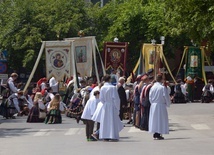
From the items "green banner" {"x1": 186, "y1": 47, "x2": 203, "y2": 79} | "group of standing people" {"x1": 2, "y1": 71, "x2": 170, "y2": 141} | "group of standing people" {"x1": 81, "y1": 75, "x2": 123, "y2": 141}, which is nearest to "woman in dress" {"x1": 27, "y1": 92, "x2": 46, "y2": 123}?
"group of standing people" {"x1": 2, "y1": 71, "x2": 170, "y2": 141}

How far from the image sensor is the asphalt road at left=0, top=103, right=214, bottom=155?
17.3 metres

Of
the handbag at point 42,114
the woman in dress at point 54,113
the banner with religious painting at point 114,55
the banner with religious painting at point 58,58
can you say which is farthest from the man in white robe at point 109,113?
the banner with religious painting at point 114,55

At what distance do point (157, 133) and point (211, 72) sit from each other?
115ft

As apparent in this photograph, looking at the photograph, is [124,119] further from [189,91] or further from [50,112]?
[189,91]

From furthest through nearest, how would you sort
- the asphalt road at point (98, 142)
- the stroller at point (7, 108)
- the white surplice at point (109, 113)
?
the stroller at point (7, 108), the white surplice at point (109, 113), the asphalt road at point (98, 142)

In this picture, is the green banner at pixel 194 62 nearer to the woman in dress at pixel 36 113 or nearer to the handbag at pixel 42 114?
the woman in dress at pixel 36 113

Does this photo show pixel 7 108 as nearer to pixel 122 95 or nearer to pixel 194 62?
pixel 122 95

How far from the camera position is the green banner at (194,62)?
4625 cm

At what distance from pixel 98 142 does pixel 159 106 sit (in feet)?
7.41

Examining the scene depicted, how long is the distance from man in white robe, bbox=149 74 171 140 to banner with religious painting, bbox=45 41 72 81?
15688 mm

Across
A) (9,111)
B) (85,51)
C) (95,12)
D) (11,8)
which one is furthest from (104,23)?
(9,111)

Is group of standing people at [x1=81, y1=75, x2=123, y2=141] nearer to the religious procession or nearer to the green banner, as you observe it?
the religious procession

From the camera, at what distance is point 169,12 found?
98.7 ft

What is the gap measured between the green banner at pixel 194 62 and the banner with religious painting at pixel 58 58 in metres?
12.0
